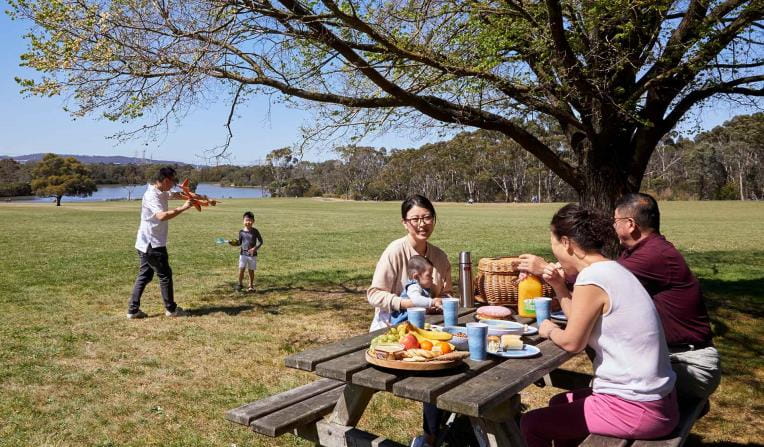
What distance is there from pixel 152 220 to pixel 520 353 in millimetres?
6185

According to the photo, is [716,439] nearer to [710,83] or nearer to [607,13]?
[607,13]

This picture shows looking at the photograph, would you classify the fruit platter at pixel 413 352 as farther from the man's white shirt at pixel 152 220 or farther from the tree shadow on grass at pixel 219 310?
the tree shadow on grass at pixel 219 310

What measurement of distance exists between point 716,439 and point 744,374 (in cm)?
187

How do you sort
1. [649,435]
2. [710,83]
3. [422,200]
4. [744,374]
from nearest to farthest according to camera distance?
[649,435] → [422,200] → [744,374] → [710,83]

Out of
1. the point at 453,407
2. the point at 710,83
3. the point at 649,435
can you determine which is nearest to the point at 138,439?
the point at 453,407

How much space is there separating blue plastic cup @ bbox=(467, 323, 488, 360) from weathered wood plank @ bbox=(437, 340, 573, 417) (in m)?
0.11

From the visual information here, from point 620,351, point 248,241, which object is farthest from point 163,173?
point 620,351

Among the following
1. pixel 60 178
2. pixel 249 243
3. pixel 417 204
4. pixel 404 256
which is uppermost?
pixel 60 178

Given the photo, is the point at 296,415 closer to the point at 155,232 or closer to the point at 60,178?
the point at 155,232

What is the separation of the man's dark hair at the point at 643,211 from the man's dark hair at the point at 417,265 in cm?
132

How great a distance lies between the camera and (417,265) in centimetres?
411

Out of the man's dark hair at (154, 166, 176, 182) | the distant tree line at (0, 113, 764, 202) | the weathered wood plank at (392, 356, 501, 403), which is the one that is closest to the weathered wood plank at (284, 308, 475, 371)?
the weathered wood plank at (392, 356, 501, 403)

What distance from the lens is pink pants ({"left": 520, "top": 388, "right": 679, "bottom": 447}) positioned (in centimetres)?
281

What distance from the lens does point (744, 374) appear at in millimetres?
6004
